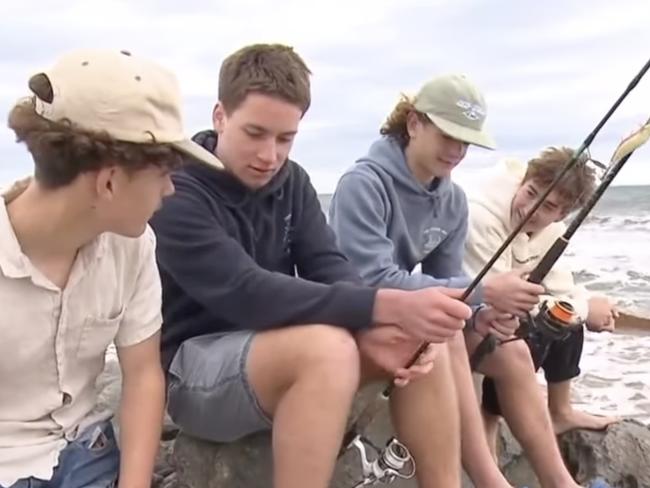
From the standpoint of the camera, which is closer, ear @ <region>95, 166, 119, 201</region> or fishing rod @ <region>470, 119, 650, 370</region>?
ear @ <region>95, 166, 119, 201</region>

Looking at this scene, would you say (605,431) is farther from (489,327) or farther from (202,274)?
(202,274)

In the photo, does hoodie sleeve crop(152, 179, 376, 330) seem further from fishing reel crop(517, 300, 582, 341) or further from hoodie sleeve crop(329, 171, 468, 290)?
fishing reel crop(517, 300, 582, 341)

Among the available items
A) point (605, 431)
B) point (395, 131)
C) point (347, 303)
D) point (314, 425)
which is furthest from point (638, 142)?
point (605, 431)

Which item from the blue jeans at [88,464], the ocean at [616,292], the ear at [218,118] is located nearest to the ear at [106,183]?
the blue jeans at [88,464]

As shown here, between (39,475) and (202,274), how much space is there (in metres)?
0.63

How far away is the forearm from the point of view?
7.61 ft

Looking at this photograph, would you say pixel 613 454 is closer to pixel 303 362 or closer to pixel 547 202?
pixel 547 202

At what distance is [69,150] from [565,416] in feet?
7.87

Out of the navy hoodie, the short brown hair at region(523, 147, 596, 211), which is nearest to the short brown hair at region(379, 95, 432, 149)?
the short brown hair at region(523, 147, 596, 211)

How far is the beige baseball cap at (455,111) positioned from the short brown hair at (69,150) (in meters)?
1.45

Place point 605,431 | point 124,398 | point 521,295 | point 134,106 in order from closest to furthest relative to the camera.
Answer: point 134,106, point 124,398, point 521,295, point 605,431

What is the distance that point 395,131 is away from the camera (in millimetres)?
3555

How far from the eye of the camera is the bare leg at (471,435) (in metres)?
2.88

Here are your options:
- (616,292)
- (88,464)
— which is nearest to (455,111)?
(88,464)
